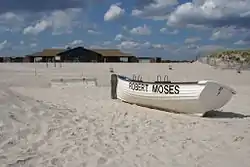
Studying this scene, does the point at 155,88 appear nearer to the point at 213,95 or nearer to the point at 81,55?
the point at 213,95

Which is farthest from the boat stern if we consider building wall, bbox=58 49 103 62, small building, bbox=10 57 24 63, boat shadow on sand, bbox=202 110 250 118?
small building, bbox=10 57 24 63

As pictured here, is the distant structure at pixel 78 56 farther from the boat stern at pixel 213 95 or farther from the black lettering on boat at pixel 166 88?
the boat stern at pixel 213 95

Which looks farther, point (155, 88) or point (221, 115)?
point (155, 88)

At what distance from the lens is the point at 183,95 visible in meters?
10.8

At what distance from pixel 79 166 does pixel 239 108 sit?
953 cm

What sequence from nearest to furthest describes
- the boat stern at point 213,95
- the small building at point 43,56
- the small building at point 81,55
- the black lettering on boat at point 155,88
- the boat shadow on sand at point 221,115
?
1. the boat stern at point 213,95
2. the boat shadow on sand at point 221,115
3. the black lettering on boat at point 155,88
4. the small building at point 81,55
5. the small building at point 43,56

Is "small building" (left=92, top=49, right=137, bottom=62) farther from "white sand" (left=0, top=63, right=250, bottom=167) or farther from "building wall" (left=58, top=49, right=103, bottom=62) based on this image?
"white sand" (left=0, top=63, right=250, bottom=167)

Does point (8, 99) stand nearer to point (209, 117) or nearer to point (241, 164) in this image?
point (241, 164)

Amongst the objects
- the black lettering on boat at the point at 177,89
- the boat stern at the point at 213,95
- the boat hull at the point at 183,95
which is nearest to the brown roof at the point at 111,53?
the boat hull at the point at 183,95

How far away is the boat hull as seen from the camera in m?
10.4

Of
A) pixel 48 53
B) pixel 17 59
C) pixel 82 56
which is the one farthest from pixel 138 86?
pixel 48 53

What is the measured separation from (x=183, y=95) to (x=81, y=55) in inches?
2391

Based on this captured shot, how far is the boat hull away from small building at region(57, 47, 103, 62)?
57.8m

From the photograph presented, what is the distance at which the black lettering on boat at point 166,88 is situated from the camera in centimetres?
1089
